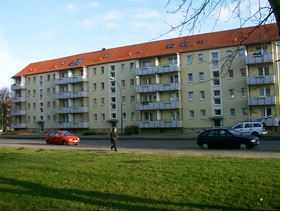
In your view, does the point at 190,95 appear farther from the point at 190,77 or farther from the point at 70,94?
the point at 70,94

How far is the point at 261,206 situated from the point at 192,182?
267 cm

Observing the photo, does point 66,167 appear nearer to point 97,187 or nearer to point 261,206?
point 97,187

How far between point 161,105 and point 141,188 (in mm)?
55968

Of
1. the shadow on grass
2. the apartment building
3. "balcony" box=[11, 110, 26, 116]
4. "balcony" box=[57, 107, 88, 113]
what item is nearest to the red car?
the apartment building

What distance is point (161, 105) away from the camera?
214 feet

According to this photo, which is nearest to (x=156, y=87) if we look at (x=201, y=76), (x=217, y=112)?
(x=201, y=76)

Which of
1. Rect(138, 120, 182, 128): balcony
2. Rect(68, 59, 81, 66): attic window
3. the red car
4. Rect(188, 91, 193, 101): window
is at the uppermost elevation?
Rect(68, 59, 81, 66): attic window

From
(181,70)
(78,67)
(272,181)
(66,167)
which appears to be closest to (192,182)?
(272,181)

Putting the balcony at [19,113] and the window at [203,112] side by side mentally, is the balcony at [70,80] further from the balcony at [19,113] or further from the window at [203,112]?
the window at [203,112]

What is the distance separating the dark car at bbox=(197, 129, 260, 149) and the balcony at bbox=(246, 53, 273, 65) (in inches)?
1219

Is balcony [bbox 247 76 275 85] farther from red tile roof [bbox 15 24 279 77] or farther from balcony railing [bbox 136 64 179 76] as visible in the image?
balcony railing [bbox 136 64 179 76]

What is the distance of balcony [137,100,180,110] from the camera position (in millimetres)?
63981

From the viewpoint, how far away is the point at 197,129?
6116 centimetres

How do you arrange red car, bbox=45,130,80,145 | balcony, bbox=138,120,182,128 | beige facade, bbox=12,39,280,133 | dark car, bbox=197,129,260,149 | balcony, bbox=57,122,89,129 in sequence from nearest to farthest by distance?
dark car, bbox=197,129,260,149, red car, bbox=45,130,80,145, beige facade, bbox=12,39,280,133, balcony, bbox=138,120,182,128, balcony, bbox=57,122,89,129
